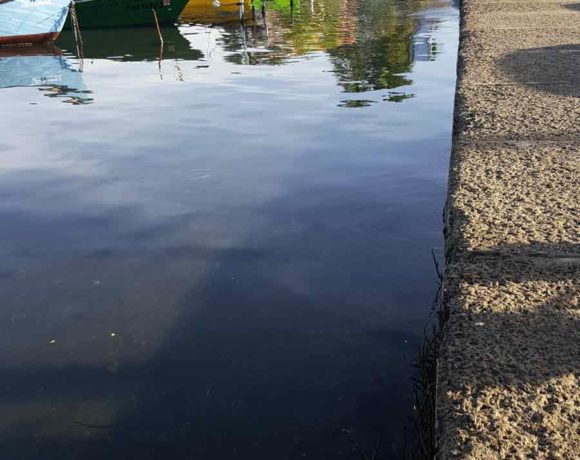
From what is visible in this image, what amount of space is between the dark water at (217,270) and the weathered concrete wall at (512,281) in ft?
3.70

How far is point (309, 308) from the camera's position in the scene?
5465 mm

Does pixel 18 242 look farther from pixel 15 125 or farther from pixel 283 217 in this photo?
pixel 15 125

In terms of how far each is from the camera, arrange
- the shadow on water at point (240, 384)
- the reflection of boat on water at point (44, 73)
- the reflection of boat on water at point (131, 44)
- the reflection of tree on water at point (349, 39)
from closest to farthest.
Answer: the shadow on water at point (240, 384)
the reflection of boat on water at point (44, 73)
the reflection of tree on water at point (349, 39)
the reflection of boat on water at point (131, 44)

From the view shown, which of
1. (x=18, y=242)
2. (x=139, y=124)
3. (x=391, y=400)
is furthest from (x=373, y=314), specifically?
(x=139, y=124)

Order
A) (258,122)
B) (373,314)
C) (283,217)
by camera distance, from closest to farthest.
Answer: (373,314) → (283,217) → (258,122)

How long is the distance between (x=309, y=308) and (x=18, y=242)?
339 cm

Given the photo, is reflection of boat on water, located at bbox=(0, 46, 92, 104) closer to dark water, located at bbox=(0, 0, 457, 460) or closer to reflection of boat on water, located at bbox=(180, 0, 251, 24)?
dark water, located at bbox=(0, 0, 457, 460)

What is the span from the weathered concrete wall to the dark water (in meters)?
1.13

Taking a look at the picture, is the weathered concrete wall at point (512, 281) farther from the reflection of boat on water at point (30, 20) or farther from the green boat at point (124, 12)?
the green boat at point (124, 12)

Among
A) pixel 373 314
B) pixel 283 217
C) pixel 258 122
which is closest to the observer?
pixel 373 314

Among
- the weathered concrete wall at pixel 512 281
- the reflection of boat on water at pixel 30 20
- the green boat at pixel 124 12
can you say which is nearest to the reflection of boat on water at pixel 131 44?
the green boat at pixel 124 12

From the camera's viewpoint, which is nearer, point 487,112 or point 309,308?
point 309,308

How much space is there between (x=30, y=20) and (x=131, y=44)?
11.6 ft

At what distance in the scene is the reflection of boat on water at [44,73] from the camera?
1653 cm
